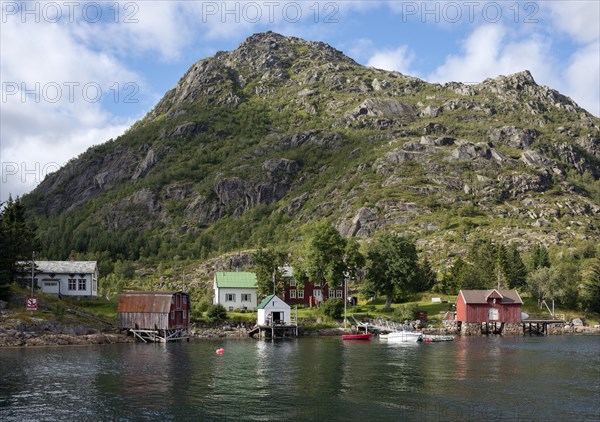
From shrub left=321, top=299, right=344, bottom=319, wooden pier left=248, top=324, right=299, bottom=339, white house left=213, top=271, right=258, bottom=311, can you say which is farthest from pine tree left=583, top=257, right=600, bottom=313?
white house left=213, top=271, right=258, bottom=311

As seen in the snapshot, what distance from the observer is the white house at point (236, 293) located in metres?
124

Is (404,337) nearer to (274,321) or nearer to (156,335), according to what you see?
(274,321)

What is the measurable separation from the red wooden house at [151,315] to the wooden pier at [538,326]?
219ft

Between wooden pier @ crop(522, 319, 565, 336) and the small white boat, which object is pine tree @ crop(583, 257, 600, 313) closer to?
wooden pier @ crop(522, 319, 565, 336)

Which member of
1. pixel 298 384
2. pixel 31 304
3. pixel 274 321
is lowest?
pixel 298 384

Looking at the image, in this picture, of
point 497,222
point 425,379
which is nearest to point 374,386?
point 425,379

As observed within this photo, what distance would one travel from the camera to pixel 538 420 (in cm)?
3812

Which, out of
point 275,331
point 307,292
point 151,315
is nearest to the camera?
point 151,315

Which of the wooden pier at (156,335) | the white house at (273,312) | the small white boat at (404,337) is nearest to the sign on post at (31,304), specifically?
the wooden pier at (156,335)

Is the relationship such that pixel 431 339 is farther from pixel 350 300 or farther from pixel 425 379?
pixel 425 379

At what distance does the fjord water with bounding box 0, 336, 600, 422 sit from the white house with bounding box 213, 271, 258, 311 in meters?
42.9

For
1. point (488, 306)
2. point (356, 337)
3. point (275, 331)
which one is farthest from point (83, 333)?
point (488, 306)

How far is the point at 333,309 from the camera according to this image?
359ft

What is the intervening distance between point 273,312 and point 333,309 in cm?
1346
